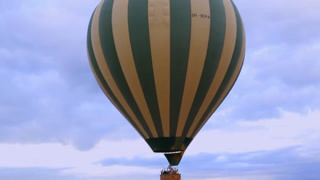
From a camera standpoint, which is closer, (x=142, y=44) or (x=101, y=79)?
(x=142, y=44)

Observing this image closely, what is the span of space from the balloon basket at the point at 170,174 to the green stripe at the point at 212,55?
4.69 ft

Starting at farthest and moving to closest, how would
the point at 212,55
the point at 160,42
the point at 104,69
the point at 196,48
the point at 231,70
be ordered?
the point at 231,70 → the point at 104,69 → the point at 212,55 → the point at 196,48 → the point at 160,42

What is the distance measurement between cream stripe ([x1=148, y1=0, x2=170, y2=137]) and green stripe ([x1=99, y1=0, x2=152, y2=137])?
1.24 m

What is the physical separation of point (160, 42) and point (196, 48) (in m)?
1.35

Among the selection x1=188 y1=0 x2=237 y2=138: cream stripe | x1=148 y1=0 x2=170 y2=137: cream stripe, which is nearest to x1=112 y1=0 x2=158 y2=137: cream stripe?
x1=148 y1=0 x2=170 y2=137: cream stripe

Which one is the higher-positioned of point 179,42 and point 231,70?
point 179,42

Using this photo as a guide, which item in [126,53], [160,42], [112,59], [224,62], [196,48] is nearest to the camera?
[160,42]

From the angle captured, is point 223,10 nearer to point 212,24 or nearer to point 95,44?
point 212,24

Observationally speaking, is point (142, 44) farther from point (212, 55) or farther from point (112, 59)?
point (212, 55)

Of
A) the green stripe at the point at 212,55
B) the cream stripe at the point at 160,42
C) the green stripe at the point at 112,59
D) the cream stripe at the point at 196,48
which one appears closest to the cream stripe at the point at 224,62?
the green stripe at the point at 212,55

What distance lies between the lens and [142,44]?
22969mm

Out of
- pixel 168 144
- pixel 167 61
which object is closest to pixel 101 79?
pixel 167 61

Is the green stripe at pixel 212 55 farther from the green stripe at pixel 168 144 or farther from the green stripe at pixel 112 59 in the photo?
the green stripe at pixel 112 59

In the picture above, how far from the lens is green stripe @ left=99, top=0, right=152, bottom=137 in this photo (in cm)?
2366
